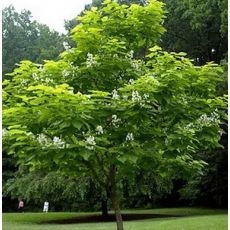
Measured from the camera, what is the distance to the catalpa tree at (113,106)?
6.19 meters

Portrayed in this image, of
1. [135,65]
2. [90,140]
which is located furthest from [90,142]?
[135,65]

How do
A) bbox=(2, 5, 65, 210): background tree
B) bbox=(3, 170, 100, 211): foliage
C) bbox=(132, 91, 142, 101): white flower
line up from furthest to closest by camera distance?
1. bbox=(2, 5, 65, 210): background tree
2. bbox=(3, 170, 100, 211): foliage
3. bbox=(132, 91, 142, 101): white flower

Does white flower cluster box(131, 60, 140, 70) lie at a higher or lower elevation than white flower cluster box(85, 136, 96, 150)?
higher

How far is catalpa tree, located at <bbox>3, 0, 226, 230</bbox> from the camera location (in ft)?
20.3

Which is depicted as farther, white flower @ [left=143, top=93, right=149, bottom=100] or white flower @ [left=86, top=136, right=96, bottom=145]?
white flower @ [left=143, top=93, right=149, bottom=100]

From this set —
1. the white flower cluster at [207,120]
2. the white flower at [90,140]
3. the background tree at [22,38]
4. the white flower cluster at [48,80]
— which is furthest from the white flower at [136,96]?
the background tree at [22,38]

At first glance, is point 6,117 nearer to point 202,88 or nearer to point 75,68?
point 75,68

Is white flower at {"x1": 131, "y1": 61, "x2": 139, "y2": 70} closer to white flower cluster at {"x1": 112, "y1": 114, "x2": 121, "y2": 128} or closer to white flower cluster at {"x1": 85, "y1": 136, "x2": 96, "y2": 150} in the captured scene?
white flower cluster at {"x1": 112, "y1": 114, "x2": 121, "y2": 128}

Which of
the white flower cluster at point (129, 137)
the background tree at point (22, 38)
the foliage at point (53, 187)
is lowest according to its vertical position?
the foliage at point (53, 187)

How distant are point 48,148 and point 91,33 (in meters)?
1.81

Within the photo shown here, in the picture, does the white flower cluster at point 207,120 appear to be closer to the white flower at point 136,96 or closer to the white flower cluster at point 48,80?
the white flower at point 136,96

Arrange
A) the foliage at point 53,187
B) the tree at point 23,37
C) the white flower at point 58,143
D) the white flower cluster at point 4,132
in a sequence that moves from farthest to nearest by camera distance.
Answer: the tree at point 23,37, the foliage at point 53,187, the white flower cluster at point 4,132, the white flower at point 58,143

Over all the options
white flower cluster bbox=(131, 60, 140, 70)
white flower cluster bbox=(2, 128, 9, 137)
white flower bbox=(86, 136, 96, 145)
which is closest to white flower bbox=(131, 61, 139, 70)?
white flower cluster bbox=(131, 60, 140, 70)

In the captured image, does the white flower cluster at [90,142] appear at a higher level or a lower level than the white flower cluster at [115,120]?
lower
